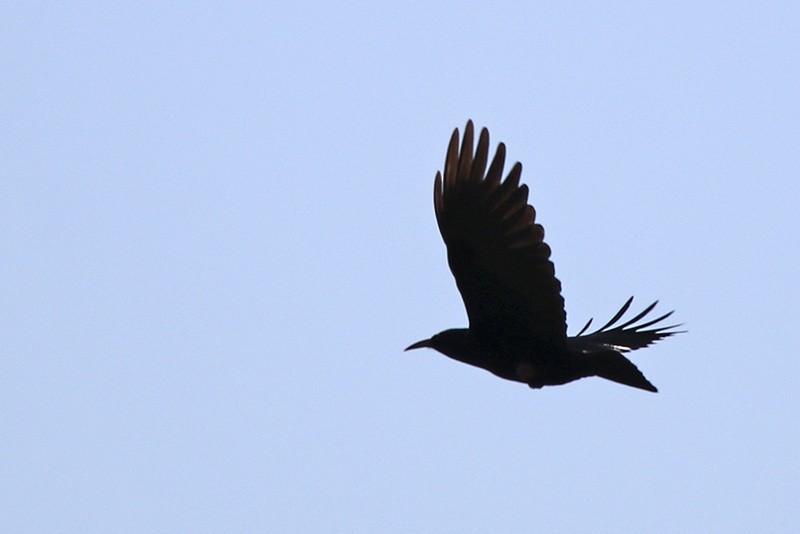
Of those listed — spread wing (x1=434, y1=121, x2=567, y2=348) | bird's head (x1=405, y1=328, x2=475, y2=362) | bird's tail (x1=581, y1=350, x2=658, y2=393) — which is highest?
spread wing (x1=434, y1=121, x2=567, y2=348)

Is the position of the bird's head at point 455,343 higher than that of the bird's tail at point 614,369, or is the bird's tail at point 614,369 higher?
the bird's head at point 455,343

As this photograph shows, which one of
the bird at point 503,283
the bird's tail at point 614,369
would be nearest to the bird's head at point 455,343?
the bird at point 503,283

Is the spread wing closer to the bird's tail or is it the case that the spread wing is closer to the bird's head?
the bird's head

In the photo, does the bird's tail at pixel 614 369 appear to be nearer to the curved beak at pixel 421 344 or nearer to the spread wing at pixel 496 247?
the spread wing at pixel 496 247

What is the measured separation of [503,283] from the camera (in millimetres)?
13023

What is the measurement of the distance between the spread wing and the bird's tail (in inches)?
13.4

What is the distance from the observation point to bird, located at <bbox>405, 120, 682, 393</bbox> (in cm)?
1275

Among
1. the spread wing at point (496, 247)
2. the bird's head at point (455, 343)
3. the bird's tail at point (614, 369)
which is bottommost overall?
the bird's tail at point (614, 369)

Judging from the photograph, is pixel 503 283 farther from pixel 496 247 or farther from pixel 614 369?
pixel 614 369

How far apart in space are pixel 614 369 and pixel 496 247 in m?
1.47

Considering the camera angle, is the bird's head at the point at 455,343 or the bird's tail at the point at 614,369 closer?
the bird's tail at the point at 614,369

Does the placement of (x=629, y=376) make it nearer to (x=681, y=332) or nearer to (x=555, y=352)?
(x=555, y=352)

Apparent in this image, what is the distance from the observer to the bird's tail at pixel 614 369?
12.8 metres

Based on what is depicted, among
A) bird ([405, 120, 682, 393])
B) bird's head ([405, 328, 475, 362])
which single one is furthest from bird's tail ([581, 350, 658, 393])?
bird's head ([405, 328, 475, 362])
